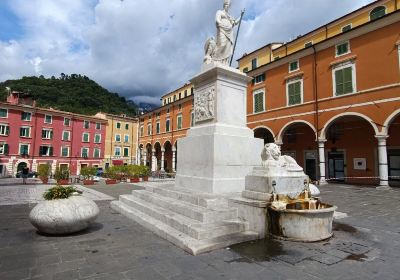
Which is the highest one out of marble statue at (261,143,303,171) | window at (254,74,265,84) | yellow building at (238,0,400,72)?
yellow building at (238,0,400,72)

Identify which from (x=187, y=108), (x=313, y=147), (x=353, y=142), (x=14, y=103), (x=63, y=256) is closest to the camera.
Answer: (x=63, y=256)

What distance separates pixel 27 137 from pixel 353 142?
A: 42.3m

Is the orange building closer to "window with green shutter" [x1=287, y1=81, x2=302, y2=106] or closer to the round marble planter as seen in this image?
"window with green shutter" [x1=287, y1=81, x2=302, y2=106]

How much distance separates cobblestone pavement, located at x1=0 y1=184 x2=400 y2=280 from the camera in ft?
10.6

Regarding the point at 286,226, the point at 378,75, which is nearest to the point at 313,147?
the point at 378,75

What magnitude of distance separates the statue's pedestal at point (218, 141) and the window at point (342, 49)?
15210mm

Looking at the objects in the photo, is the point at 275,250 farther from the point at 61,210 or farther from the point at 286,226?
the point at 61,210

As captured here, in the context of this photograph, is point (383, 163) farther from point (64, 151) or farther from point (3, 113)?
A: point (3, 113)

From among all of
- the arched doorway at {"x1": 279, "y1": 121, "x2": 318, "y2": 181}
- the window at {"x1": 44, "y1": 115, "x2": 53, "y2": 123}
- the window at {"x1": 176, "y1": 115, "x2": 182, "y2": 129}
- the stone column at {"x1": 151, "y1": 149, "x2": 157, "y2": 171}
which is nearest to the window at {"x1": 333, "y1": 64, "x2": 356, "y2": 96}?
the arched doorway at {"x1": 279, "y1": 121, "x2": 318, "y2": 181}

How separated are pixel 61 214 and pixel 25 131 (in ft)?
137

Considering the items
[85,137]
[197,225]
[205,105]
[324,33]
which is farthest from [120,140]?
[197,225]

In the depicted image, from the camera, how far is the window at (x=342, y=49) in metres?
18.6

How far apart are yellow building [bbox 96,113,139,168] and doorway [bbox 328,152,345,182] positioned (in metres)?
36.0

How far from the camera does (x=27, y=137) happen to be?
39188mm
